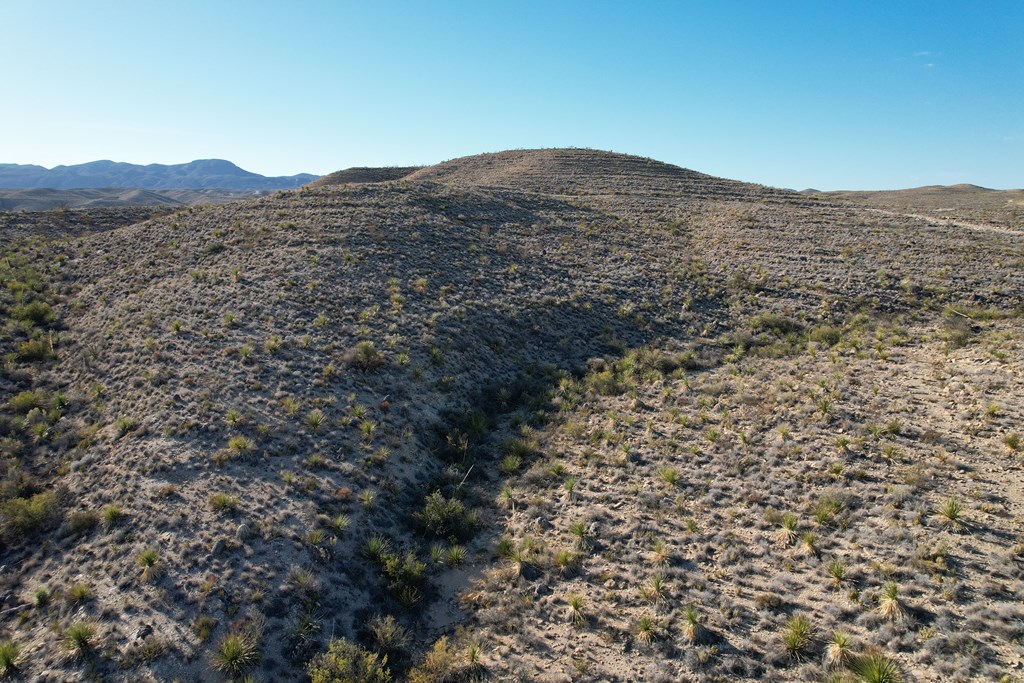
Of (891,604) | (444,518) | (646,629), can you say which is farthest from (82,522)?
(891,604)

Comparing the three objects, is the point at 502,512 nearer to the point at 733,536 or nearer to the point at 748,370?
the point at 733,536

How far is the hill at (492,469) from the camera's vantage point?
868 cm

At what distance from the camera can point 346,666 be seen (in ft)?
27.1

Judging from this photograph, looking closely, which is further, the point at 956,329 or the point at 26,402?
the point at 956,329

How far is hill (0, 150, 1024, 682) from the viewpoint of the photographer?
8.68 meters

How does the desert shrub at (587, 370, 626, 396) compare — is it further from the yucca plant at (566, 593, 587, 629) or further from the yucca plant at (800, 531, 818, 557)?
the yucca plant at (566, 593, 587, 629)

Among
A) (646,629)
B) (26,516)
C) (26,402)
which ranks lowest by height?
(646,629)

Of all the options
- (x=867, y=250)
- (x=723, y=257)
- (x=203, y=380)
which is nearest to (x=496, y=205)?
(x=723, y=257)

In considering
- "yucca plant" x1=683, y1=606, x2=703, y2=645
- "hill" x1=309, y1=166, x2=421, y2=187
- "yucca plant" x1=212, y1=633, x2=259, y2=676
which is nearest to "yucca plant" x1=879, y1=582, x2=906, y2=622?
"yucca plant" x1=683, y1=606, x2=703, y2=645

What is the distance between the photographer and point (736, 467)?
43.4 feet

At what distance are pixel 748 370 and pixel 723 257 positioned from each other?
55.6ft

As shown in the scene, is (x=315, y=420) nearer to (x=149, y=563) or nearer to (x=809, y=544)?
(x=149, y=563)

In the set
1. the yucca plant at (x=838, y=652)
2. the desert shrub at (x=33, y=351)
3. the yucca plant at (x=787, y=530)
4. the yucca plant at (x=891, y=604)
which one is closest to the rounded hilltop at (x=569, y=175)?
the desert shrub at (x=33, y=351)

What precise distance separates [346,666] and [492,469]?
23.1ft
